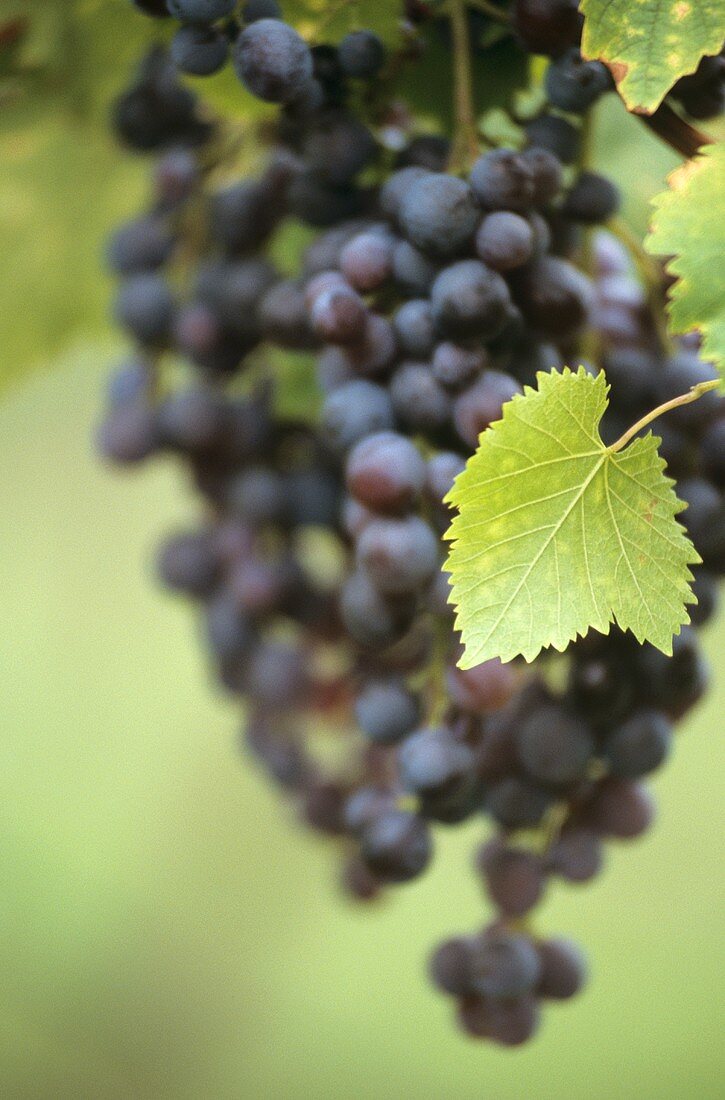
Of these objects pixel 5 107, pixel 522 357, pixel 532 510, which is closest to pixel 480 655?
pixel 532 510

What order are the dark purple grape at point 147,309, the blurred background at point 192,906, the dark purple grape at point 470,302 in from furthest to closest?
1. the blurred background at point 192,906
2. the dark purple grape at point 147,309
3. the dark purple grape at point 470,302

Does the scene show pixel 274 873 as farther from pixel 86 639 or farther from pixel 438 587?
pixel 438 587

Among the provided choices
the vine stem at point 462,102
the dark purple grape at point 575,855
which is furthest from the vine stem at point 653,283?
the dark purple grape at point 575,855

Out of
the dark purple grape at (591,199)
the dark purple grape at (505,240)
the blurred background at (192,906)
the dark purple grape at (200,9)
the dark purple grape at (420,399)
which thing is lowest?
the blurred background at (192,906)

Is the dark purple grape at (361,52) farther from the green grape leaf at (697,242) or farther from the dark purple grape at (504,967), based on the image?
the dark purple grape at (504,967)

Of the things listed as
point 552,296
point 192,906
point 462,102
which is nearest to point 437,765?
point 552,296

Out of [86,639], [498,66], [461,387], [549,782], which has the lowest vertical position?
[86,639]

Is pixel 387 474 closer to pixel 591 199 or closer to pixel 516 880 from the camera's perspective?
pixel 591 199
